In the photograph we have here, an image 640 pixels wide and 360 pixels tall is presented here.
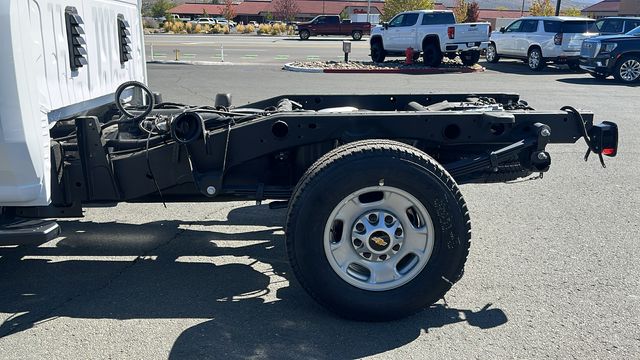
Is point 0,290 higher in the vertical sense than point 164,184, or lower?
lower

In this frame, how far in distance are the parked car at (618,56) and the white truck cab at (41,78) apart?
16.4 meters

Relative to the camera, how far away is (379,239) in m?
3.62

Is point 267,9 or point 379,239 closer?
point 379,239

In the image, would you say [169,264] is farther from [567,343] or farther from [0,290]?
[567,343]

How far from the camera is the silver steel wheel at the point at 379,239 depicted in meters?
3.58

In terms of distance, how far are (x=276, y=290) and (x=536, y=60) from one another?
66.1ft

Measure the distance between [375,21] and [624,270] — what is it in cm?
4743

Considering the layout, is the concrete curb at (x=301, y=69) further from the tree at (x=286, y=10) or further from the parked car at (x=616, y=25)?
the tree at (x=286, y=10)

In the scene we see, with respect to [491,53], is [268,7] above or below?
above

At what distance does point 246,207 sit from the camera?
5.99 meters

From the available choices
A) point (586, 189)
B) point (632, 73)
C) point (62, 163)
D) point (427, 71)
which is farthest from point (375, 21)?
point (62, 163)

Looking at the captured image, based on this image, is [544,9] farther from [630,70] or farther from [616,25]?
[630,70]

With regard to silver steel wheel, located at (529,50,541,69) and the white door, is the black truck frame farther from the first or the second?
the white door

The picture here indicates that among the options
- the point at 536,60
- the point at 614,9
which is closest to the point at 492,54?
the point at 536,60
